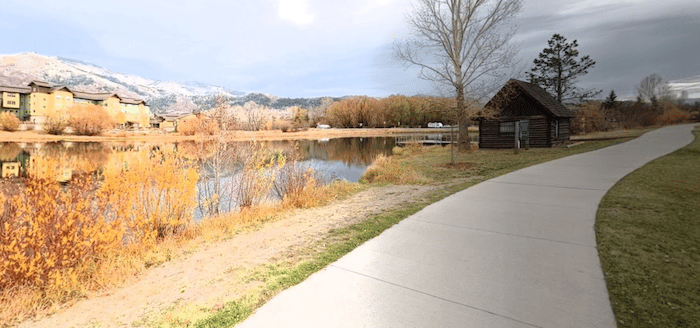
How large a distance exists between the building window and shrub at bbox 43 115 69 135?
5283 cm

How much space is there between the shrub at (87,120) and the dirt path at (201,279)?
168 ft

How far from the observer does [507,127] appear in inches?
1068

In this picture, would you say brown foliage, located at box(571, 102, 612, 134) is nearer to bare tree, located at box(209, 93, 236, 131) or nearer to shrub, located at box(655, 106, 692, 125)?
shrub, located at box(655, 106, 692, 125)

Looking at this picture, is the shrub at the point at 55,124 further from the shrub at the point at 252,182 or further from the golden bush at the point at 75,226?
the golden bush at the point at 75,226

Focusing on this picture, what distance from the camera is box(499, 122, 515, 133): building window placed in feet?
88.0

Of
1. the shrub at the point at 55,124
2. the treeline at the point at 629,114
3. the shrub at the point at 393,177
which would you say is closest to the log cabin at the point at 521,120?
the shrub at the point at 393,177

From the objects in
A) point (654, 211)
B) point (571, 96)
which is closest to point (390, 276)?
point (654, 211)

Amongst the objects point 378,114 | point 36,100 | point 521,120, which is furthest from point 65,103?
point 378,114

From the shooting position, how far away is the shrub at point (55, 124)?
3994cm

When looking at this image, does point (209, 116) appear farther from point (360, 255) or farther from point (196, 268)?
point (360, 255)

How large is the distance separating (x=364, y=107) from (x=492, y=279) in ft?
356

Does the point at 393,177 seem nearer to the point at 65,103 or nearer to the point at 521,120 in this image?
the point at 521,120

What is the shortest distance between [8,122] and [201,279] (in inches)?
2120

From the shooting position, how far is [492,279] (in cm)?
350
